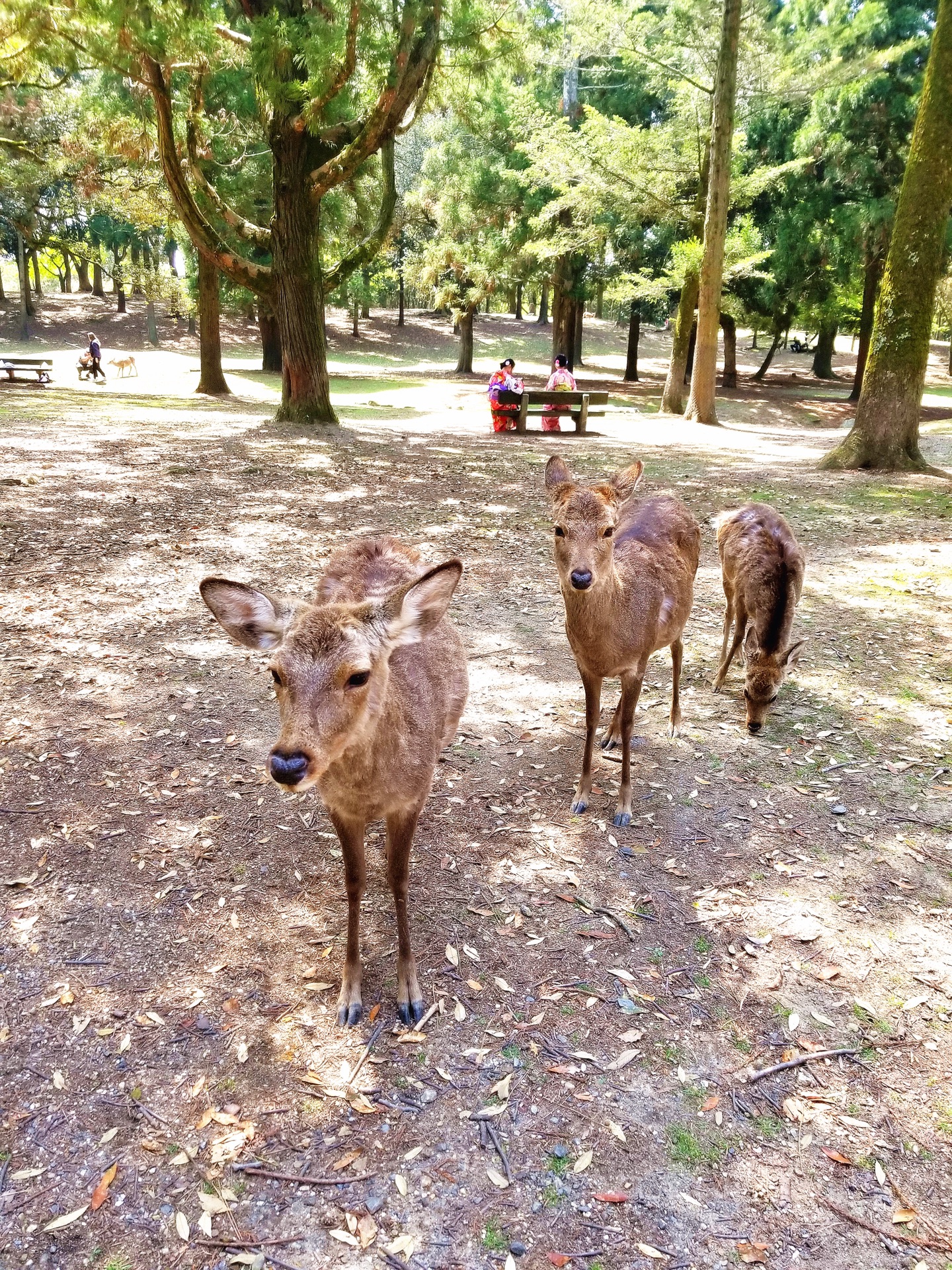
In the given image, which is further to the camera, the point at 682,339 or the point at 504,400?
the point at 682,339

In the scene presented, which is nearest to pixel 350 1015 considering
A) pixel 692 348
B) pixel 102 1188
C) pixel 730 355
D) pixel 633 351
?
pixel 102 1188

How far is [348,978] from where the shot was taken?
3.12 meters

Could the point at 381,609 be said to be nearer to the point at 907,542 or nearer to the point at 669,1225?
the point at 669,1225

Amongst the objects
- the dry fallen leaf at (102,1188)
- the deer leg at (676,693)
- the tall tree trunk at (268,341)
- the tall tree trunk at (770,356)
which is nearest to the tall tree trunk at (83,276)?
the tall tree trunk at (268,341)

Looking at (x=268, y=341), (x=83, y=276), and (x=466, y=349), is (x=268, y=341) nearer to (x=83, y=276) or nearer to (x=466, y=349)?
(x=466, y=349)

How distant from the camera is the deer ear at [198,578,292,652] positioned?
262 centimetres

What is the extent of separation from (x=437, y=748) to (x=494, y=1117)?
1320 mm

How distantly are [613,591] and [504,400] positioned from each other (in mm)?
13233

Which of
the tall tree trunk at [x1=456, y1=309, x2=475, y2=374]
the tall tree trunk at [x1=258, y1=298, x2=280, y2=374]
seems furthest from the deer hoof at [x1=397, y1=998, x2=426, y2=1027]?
the tall tree trunk at [x1=456, y1=309, x2=475, y2=374]

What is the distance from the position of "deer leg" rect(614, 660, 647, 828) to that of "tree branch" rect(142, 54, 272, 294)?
13.2m

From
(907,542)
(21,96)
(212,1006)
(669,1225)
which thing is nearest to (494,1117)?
(669,1225)

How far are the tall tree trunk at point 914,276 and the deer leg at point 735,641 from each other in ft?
24.6

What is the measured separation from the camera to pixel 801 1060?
293 cm

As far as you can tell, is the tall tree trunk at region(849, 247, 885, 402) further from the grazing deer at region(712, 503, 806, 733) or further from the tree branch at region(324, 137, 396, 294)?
the grazing deer at region(712, 503, 806, 733)
